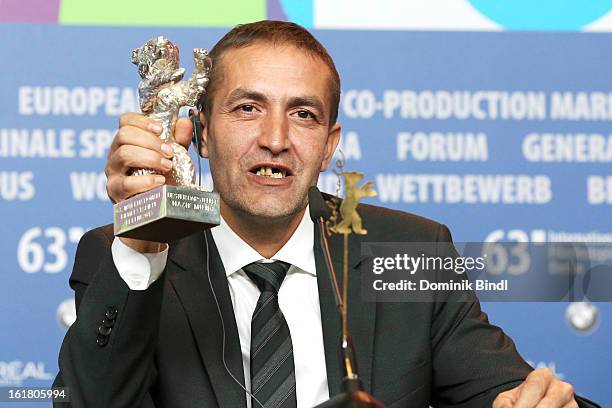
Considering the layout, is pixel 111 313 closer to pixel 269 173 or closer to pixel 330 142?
pixel 269 173

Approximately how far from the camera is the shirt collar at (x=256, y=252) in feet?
8.05

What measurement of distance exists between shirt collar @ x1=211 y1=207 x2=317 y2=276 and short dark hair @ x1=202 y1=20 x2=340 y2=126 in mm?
265

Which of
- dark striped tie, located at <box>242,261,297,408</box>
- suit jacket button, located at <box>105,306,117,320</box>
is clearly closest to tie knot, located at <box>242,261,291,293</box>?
dark striped tie, located at <box>242,261,297,408</box>

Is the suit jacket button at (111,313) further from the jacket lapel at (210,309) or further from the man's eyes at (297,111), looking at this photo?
the man's eyes at (297,111)

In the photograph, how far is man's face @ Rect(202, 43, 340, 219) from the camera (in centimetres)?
238

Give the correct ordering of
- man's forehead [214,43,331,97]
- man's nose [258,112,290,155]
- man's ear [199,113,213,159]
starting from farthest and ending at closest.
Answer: man's ear [199,113,213,159]
man's forehead [214,43,331,97]
man's nose [258,112,290,155]

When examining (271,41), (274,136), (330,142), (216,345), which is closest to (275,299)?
(216,345)

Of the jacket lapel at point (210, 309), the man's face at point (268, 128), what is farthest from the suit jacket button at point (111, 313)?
the man's face at point (268, 128)

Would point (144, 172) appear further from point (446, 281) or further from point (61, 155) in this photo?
point (61, 155)

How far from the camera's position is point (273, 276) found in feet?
7.99

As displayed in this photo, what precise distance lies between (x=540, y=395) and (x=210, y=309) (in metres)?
0.72

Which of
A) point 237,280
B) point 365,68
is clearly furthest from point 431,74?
point 237,280

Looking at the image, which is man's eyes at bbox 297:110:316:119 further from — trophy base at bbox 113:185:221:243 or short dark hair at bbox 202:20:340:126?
trophy base at bbox 113:185:221:243

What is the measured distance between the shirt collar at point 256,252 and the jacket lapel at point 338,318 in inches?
0.9
